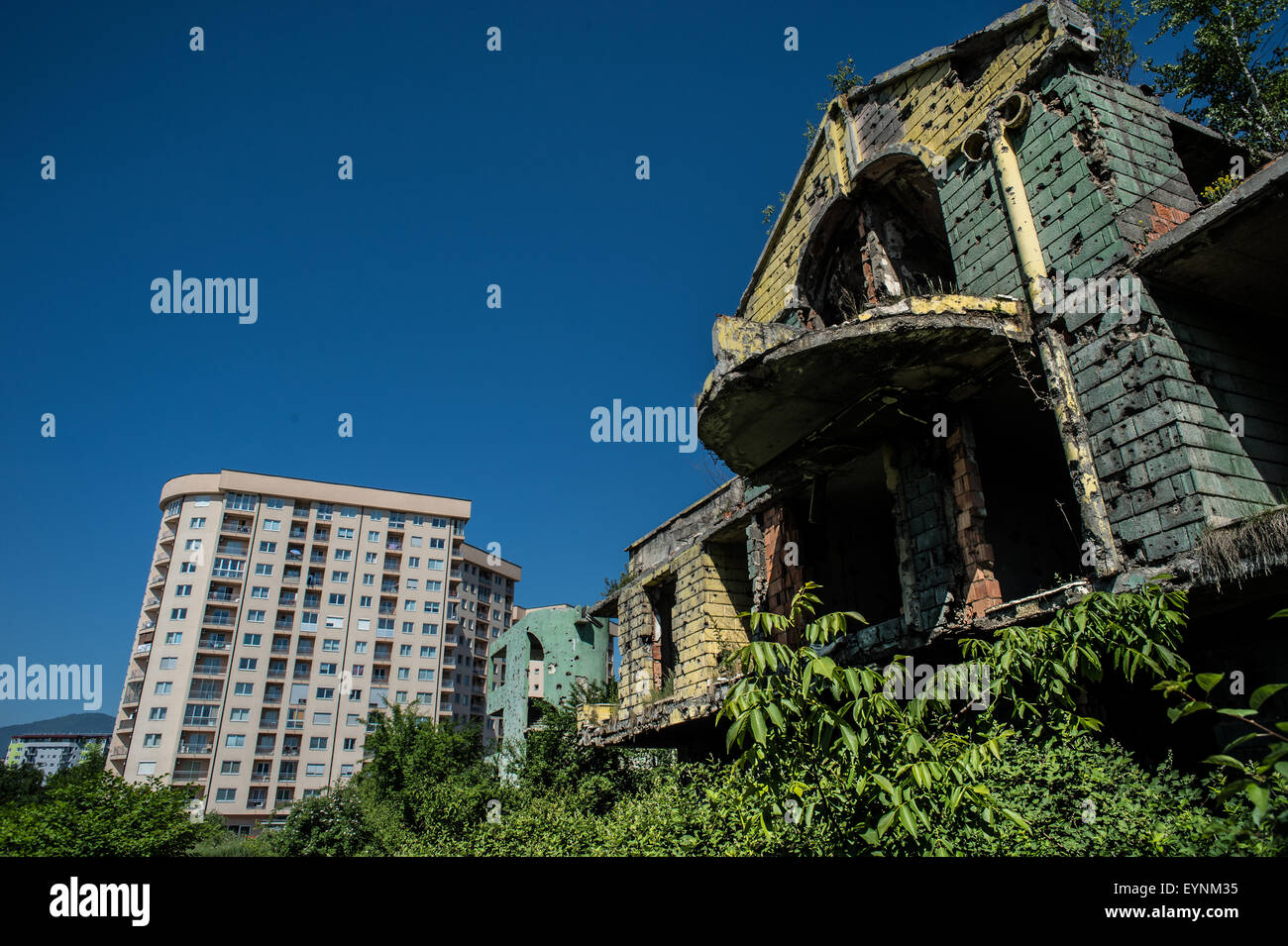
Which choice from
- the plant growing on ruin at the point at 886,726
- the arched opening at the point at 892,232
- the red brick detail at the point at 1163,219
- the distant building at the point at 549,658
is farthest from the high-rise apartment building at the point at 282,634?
the red brick detail at the point at 1163,219

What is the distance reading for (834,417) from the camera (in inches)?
373

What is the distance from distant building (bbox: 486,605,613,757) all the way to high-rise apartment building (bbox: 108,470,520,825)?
2909 centimetres

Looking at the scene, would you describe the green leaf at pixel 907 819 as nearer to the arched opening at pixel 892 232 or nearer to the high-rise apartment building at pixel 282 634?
the arched opening at pixel 892 232

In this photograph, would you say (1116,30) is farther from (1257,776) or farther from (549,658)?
(549,658)

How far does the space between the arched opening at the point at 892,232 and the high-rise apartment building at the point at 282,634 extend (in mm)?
50416

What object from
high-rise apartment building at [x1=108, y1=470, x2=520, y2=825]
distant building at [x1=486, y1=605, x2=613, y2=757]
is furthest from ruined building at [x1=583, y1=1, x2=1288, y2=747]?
high-rise apartment building at [x1=108, y1=470, x2=520, y2=825]

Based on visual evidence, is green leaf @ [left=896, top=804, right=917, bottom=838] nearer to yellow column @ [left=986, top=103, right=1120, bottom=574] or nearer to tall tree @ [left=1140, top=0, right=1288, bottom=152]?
yellow column @ [left=986, top=103, right=1120, bottom=574]

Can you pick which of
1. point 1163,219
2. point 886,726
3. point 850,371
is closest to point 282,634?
point 850,371

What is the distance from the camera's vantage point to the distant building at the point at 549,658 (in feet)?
89.0

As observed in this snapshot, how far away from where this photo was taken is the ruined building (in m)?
6.82

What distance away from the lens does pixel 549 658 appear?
27391 millimetres
